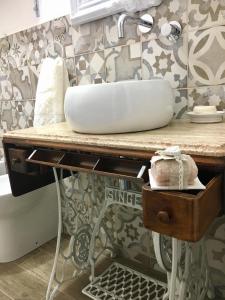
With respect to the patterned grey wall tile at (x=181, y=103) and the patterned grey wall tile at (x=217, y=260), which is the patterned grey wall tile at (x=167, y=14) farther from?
the patterned grey wall tile at (x=217, y=260)

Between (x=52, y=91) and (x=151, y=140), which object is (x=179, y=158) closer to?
(x=151, y=140)

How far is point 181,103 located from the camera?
111 centimetres

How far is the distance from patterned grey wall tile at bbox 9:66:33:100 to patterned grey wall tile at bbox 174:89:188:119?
3.38 ft

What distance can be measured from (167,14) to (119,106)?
52 cm

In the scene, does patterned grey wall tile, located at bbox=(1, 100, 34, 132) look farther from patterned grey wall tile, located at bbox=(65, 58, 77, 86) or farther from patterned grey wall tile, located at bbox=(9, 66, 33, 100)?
patterned grey wall tile, located at bbox=(65, 58, 77, 86)

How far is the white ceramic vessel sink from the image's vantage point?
81 centimetres

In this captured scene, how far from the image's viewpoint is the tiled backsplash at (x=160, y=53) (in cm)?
99

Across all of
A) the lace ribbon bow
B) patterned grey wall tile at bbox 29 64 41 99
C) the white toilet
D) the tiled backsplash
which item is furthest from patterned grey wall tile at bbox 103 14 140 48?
the white toilet

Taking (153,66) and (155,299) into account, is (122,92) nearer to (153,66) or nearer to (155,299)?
(153,66)

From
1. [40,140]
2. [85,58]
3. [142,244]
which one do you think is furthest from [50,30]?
[142,244]

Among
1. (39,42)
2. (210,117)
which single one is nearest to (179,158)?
(210,117)

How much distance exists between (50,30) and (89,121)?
934 millimetres

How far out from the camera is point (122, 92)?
81 cm

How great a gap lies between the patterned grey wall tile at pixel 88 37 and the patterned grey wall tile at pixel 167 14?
0.26m
